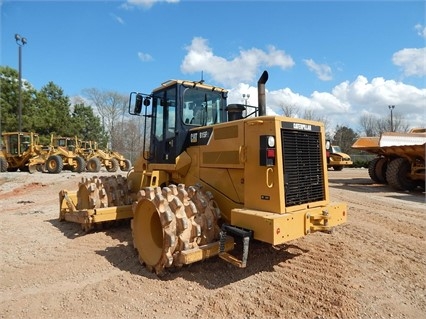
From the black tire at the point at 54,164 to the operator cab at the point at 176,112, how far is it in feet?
52.5

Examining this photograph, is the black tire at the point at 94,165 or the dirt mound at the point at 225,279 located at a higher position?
the black tire at the point at 94,165

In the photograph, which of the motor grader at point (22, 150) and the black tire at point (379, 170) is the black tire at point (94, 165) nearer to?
the motor grader at point (22, 150)

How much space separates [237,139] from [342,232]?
10.1 feet

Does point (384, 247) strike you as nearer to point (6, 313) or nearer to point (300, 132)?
point (300, 132)

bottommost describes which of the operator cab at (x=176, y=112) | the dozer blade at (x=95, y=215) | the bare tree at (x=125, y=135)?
the dozer blade at (x=95, y=215)

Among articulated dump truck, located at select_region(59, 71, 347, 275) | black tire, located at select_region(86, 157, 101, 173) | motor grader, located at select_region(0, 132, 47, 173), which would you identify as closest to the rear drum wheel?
articulated dump truck, located at select_region(59, 71, 347, 275)

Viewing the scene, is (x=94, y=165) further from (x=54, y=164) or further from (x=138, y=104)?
(x=138, y=104)

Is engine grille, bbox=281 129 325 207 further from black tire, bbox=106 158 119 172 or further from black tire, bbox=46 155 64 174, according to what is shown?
black tire, bbox=106 158 119 172

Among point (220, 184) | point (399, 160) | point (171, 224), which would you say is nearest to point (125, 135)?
point (399, 160)

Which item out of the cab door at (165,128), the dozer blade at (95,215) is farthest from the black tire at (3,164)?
the cab door at (165,128)

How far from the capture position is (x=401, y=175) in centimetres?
1299

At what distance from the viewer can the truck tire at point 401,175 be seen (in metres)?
12.9

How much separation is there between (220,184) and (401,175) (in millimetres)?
10697

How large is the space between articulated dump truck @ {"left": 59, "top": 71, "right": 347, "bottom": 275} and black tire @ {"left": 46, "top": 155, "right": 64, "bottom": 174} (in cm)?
1559
